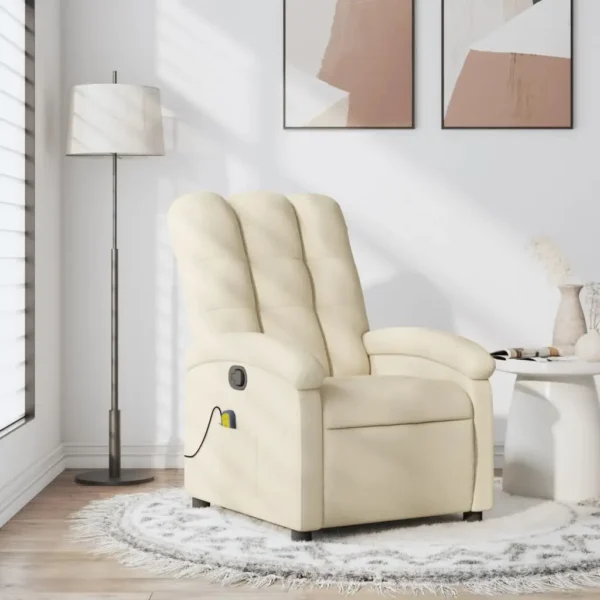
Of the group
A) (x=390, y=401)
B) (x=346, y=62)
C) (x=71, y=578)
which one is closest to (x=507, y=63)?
(x=346, y=62)

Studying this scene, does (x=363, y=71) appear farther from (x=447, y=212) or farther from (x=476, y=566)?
(x=476, y=566)

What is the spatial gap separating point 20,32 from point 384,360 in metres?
1.74

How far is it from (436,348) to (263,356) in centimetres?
63

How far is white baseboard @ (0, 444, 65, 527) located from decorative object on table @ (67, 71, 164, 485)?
139mm

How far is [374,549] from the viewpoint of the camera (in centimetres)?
301

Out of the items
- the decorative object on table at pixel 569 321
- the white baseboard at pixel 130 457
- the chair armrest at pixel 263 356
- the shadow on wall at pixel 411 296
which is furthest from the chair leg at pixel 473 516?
the shadow on wall at pixel 411 296

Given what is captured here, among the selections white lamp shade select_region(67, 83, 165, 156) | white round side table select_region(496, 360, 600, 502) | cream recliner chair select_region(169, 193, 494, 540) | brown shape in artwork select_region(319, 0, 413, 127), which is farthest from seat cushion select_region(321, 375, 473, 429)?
brown shape in artwork select_region(319, 0, 413, 127)

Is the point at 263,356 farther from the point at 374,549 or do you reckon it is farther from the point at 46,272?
the point at 46,272

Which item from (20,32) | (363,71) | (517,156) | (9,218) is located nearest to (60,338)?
(9,218)

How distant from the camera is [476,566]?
2812 mm

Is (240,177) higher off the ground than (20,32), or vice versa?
(20,32)

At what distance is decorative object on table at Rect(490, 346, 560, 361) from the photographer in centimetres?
382

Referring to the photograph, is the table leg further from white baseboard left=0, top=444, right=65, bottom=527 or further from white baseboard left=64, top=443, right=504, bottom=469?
white baseboard left=0, top=444, right=65, bottom=527

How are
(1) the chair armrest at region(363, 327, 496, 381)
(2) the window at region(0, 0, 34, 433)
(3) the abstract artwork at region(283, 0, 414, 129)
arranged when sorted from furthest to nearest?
(3) the abstract artwork at region(283, 0, 414, 129)
(2) the window at region(0, 0, 34, 433)
(1) the chair armrest at region(363, 327, 496, 381)
